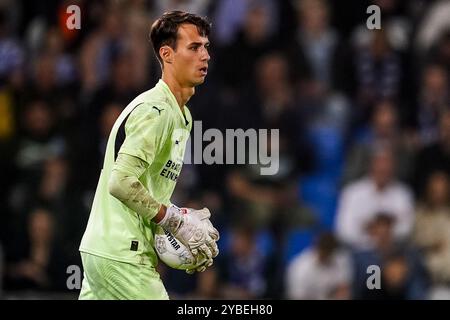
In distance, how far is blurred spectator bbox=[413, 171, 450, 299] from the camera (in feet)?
35.6

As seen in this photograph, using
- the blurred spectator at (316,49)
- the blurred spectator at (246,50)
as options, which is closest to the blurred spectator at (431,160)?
the blurred spectator at (316,49)

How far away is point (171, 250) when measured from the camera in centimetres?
641

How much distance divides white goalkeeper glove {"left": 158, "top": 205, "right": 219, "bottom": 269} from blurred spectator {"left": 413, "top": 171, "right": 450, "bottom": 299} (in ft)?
15.8

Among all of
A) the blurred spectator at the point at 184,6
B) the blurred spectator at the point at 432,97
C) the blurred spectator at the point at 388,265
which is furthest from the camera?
the blurred spectator at the point at 184,6

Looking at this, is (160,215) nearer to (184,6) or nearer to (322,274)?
(322,274)

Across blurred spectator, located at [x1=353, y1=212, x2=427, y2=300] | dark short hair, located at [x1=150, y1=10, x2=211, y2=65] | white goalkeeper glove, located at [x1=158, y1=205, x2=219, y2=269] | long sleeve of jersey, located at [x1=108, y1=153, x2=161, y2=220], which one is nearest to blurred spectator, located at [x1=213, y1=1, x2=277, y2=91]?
blurred spectator, located at [x1=353, y1=212, x2=427, y2=300]

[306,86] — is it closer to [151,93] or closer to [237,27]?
[237,27]

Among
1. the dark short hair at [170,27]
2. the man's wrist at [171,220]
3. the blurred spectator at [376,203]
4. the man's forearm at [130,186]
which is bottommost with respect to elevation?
the blurred spectator at [376,203]

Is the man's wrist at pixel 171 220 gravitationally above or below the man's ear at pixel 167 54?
below

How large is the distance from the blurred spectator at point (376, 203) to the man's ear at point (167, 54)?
4793 mm

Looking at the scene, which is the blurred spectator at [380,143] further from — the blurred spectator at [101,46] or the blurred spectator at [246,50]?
the blurred spectator at [101,46]

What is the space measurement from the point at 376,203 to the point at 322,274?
0.90m

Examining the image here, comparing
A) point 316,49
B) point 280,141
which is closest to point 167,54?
point 280,141

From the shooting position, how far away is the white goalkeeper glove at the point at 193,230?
6285 mm
